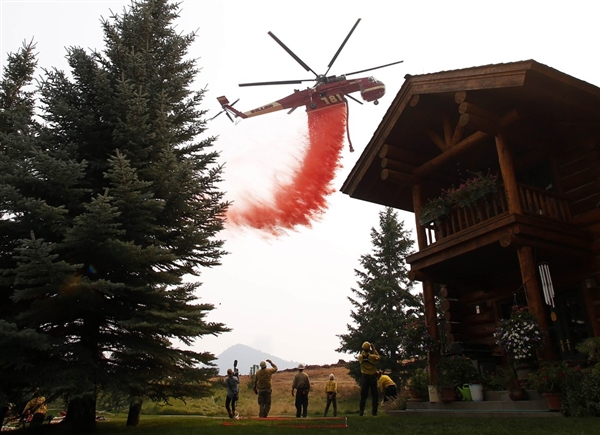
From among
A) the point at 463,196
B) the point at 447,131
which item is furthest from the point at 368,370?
the point at 447,131

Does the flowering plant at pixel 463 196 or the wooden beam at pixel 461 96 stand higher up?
the wooden beam at pixel 461 96

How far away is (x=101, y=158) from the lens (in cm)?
1076

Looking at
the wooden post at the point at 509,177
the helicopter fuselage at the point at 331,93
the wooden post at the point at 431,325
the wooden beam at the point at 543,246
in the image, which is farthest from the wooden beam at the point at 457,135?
the helicopter fuselage at the point at 331,93

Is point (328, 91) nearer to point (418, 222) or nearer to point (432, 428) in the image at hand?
point (418, 222)

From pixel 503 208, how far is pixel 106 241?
332 inches

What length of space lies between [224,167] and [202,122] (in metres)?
2.02

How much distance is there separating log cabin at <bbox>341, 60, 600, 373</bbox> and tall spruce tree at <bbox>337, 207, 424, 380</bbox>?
1525 cm

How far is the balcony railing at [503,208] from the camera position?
10602 millimetres

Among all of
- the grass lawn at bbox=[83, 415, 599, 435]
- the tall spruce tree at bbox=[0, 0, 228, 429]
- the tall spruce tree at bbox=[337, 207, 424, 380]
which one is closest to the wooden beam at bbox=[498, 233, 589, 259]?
the grass lawn at bbox=[83, 415, 599, 435]

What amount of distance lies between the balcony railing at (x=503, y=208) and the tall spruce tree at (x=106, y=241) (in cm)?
581

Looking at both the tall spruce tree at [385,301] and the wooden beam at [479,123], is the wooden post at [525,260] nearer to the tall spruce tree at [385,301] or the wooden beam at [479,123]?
the wooden beam at [479,123]

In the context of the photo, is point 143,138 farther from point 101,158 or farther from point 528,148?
point 528,148

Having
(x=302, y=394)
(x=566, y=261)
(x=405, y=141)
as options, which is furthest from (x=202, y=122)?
(x=566, y=261)

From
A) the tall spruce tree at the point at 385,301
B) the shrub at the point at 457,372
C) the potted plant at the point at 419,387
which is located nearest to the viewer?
the shrub at the point at 457,372
